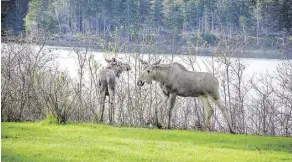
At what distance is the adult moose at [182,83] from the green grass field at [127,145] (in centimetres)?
44

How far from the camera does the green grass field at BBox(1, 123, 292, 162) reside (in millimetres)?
5934

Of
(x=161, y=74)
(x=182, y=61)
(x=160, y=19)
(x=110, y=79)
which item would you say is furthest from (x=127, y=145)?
(x=160, y=19)

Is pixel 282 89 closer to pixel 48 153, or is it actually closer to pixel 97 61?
pixel 97 61

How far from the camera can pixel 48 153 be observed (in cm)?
592

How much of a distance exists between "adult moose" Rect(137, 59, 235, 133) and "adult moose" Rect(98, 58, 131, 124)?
685 millimetres

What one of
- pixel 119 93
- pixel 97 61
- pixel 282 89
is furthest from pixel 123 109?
pixel 282 89

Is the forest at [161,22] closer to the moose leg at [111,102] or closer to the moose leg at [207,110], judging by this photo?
the moose leg at [111,102]

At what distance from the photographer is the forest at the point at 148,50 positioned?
800 cm

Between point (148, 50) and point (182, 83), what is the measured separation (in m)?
1.23

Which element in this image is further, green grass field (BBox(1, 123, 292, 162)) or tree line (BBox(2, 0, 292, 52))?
tree line (BBox(2, 0, 292, 52))

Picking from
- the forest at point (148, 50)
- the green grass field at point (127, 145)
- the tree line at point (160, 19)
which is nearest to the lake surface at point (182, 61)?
the forest at point (148, 50)

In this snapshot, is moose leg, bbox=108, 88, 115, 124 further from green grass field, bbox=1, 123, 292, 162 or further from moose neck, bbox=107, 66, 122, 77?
green grass field, bbox=1, 123, 292, 162

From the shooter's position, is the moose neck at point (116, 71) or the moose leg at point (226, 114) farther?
the moose neck at point (116, 71)

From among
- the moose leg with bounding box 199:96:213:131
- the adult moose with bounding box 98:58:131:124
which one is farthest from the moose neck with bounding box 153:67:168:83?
the adult moose with bounding box 98:58:131:124
